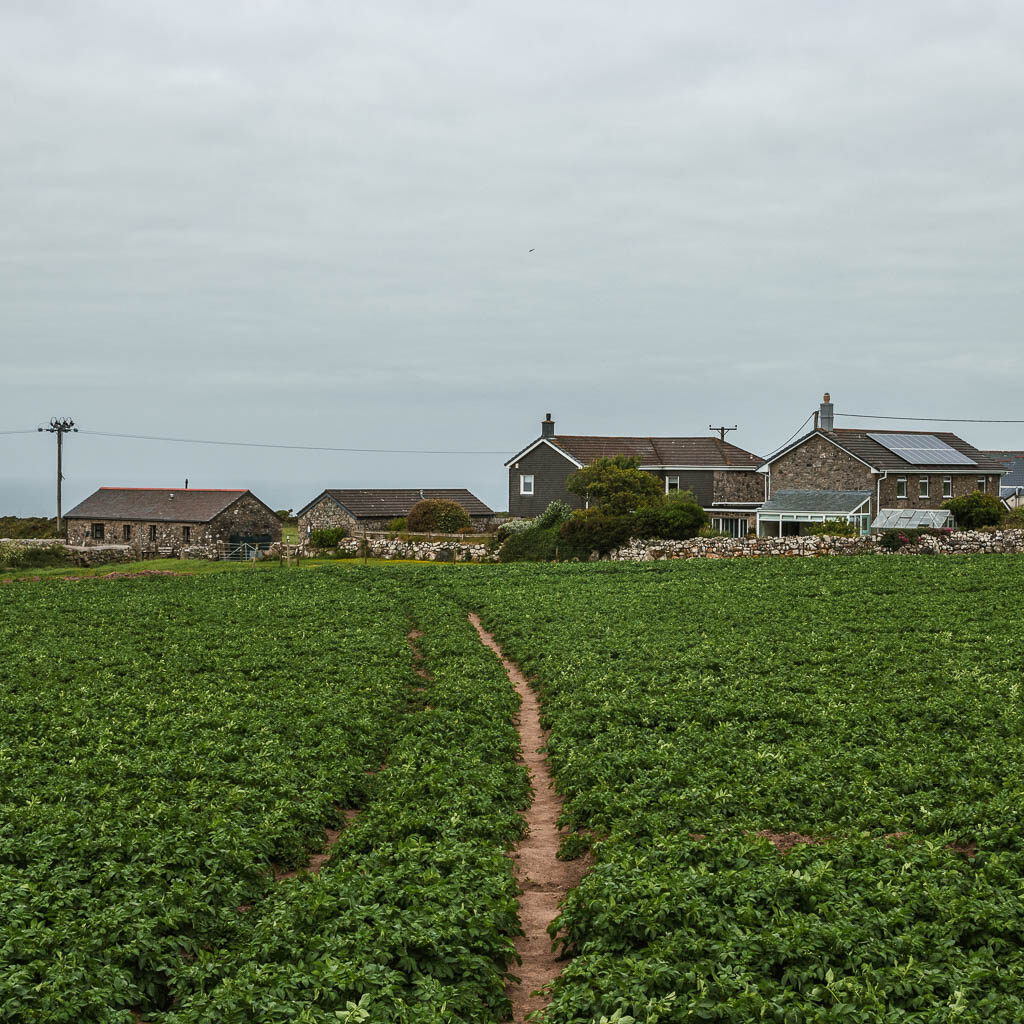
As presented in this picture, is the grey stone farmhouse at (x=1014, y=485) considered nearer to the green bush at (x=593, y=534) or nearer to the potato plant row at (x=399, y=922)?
the green bush at (x=593, y=534)

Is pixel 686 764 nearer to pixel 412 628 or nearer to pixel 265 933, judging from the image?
pixel 265 933

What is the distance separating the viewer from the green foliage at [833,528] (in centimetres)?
5453

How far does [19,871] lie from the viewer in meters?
10.6

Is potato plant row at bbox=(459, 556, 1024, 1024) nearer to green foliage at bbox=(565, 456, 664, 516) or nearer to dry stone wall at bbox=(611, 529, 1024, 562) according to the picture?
dry stone wall at bbox=(611, 529, 1024, 562)

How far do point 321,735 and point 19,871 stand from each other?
21.1ft

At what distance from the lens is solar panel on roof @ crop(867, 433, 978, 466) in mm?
66075

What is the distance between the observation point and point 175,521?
72562mm

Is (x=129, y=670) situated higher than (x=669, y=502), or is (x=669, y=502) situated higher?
(x=669, y=502)

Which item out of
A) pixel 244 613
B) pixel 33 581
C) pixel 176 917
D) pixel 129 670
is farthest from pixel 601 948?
pixel 33 581

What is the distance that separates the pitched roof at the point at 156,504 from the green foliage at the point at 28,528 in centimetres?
442

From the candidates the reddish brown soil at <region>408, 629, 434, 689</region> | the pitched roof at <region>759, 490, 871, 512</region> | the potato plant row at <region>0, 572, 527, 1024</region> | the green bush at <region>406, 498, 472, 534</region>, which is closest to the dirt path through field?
the potato plant row at <region>0, 572, 527, 1024</region>

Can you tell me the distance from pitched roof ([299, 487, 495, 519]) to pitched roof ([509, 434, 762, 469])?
22.2 ft

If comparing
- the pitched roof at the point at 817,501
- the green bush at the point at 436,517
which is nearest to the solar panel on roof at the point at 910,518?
the pitched roof at the point at 817,501

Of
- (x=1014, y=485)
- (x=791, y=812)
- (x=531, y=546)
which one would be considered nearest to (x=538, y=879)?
(x=791, y=812)
